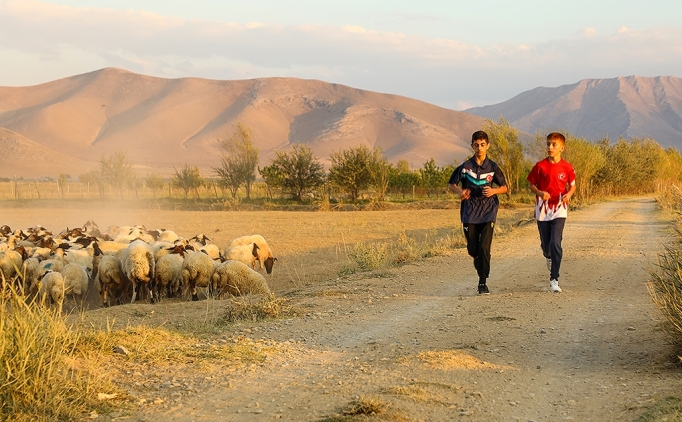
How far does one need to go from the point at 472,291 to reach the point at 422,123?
178393 mm

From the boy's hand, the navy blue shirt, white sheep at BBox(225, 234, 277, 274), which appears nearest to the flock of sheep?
white sheep at BBox(225, 234, 277, 274)

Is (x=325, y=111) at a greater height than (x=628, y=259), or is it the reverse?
(x=325, y=111)

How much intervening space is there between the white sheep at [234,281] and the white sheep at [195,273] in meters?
0.16

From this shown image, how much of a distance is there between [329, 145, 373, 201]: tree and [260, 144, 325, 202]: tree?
1.78m

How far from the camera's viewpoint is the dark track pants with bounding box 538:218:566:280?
1003 centimetres

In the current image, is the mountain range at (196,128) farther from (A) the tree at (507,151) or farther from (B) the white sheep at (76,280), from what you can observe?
(B) the white sheep at (76,280)

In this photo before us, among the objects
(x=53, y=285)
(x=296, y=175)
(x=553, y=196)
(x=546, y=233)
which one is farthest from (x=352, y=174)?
(x=553, y=196)

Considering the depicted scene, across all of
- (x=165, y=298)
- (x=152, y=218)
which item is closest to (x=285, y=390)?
(x=165, y=298)

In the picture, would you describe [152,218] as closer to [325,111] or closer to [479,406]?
[479,406]

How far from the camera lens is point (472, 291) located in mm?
10320

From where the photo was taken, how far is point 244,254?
17.9 meters

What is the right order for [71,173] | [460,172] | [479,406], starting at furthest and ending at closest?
[71,173], [460,172], [479,406]

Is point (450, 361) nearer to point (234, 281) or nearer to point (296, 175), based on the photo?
point (234, 281)

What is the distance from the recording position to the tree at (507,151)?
48094 millimetres
